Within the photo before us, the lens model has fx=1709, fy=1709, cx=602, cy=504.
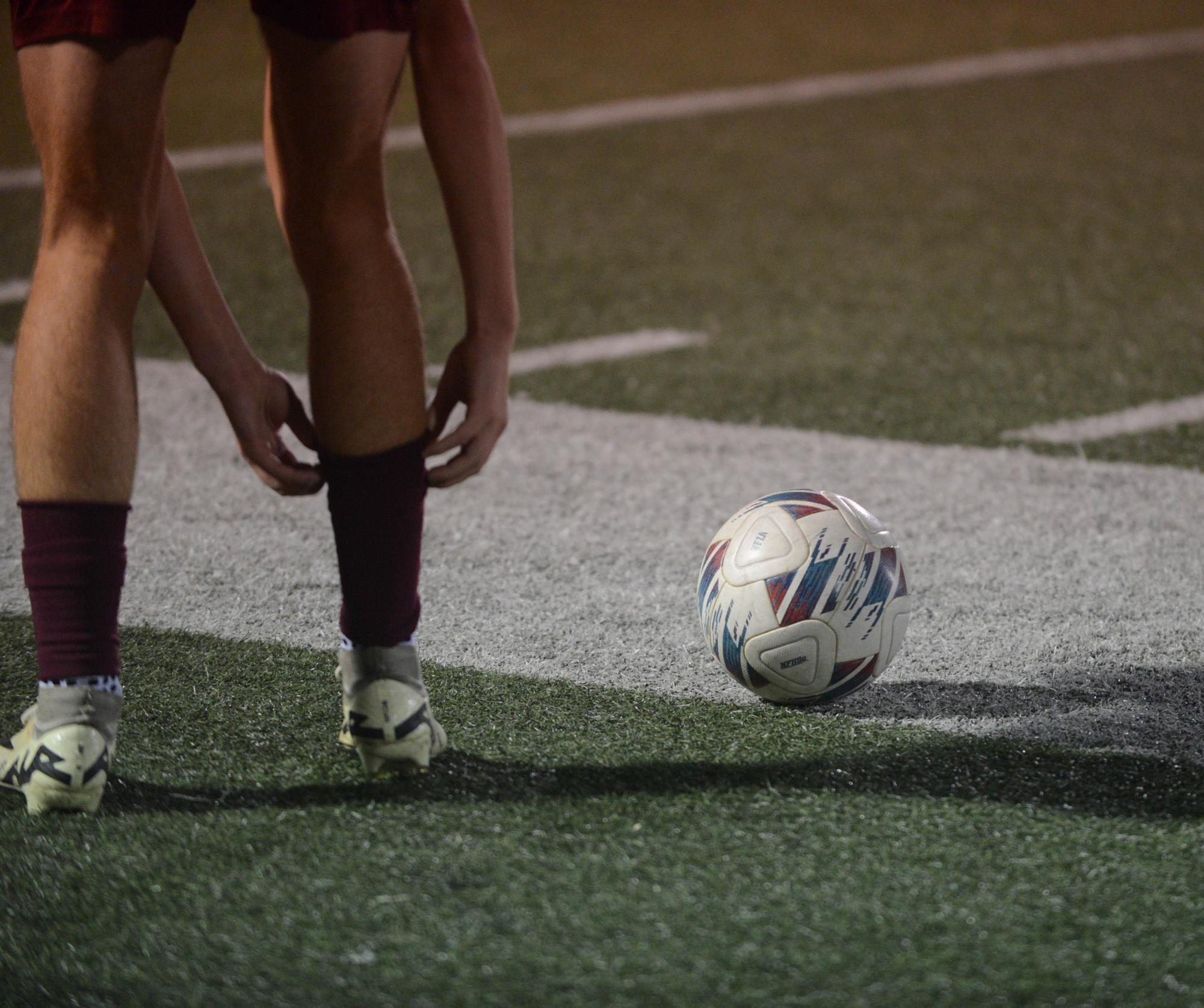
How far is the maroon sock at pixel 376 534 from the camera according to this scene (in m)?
2.24

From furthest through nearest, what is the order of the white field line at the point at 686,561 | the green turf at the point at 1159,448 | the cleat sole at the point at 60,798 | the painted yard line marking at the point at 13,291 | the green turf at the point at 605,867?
the painted yard line marking at the point at 13,291 → the green turf at the point at 1159,448 → the white field line at the point at 686,561 → the cleat sole at the point at 60,798 → the green turf at the point at 605,867

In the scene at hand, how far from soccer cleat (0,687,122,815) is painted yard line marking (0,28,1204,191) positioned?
5.85 metres

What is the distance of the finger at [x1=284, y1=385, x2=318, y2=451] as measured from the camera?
234 cm

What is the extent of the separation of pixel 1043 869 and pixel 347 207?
117 centimetres

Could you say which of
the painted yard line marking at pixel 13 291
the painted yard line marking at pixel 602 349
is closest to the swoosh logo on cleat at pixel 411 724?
the painted yard line marking at pixel 602 349

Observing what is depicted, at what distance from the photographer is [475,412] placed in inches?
89.5

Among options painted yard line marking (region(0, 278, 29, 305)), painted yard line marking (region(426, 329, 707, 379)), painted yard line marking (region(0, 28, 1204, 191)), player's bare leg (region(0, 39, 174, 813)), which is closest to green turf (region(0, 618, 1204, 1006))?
player's bare leg (region(0, 39, 174, 813))

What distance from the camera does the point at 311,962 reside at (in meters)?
1.81

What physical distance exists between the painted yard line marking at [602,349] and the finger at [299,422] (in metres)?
2.42

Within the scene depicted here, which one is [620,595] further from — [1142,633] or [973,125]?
[973,125]

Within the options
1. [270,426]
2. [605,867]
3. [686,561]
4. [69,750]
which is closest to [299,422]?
[270,426]

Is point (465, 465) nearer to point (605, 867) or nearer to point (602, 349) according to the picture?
point (605, 867)

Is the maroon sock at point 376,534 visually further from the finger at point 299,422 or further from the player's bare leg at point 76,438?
the player's bare leg at point 76,438

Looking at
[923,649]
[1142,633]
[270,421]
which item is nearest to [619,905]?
[270,421]
